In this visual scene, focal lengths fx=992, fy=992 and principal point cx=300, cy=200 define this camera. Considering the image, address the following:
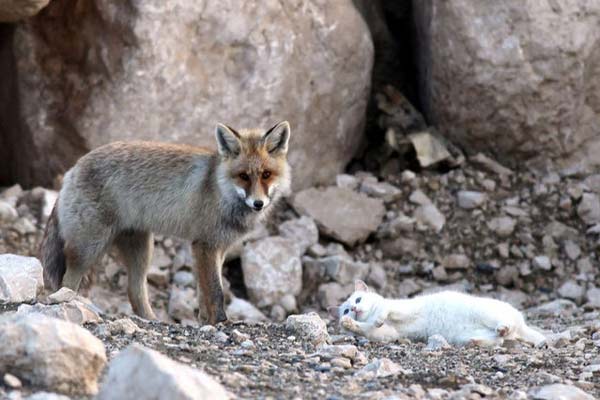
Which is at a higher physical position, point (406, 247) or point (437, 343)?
point (437, 343)

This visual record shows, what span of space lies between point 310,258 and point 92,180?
283 cm

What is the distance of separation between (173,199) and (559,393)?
4.12 metres

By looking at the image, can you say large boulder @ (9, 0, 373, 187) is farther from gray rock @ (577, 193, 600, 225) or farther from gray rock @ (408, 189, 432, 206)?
gray rock @ (577, 193, 600, 225)

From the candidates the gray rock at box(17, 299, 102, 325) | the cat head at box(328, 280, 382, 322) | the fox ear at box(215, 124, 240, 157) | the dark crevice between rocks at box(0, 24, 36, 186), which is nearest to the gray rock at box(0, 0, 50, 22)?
the dark crevice between rocks at box(0, 24, 36, 186)

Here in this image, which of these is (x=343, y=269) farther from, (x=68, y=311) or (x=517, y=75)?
(x=68, y=311)

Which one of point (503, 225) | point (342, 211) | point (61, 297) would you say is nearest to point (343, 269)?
point (342, 211)

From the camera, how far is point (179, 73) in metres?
10.1

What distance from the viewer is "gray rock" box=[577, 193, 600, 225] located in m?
10.7

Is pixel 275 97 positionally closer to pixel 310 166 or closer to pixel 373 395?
pixel 310 166

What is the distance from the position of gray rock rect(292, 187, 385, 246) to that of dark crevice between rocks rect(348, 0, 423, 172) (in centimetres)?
83

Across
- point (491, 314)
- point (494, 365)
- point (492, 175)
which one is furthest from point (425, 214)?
point (494, 365)

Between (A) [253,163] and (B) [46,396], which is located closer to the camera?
(B) [46,396]

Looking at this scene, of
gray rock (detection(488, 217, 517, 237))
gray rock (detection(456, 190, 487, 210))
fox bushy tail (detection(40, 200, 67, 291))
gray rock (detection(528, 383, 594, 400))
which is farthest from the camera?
gray rock (detection(456, 190, 487, 210))

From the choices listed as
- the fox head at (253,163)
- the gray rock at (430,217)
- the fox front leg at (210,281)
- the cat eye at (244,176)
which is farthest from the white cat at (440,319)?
the gray rock at (430,217)
